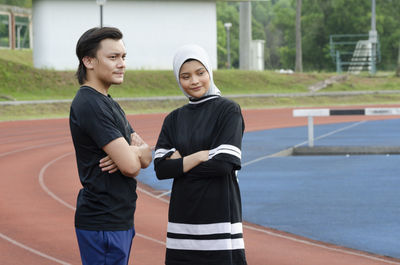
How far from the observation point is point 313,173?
13086mm

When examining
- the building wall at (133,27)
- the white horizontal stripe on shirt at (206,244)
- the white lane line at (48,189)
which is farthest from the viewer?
the building wall at (133,27)

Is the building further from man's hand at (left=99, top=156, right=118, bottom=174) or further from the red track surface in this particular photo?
man's hand at (left=99, top=156, right=118, bottom=174)

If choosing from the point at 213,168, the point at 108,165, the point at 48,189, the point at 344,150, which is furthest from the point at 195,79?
the point at 344,150

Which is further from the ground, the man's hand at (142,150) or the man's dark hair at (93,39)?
the man's dark hair at (93,39)

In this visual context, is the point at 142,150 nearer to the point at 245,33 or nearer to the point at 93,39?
the point at 93,39

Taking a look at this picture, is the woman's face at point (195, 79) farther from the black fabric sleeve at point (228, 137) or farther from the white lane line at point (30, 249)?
the white lane line at point (30, 249)

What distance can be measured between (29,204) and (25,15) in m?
49.8

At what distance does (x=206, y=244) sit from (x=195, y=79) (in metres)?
0.85

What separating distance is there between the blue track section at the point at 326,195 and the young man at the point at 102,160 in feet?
13.9

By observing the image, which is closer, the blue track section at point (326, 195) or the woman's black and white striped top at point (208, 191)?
the woman's black and white striped top at point (208, 191)

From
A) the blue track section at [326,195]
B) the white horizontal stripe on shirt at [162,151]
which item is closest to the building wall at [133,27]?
the blue track section at [326,195]

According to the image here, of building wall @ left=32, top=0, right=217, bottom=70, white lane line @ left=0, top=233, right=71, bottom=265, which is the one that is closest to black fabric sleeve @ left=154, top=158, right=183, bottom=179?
white lane line @ left=0, top=233, right=71, bottom=265

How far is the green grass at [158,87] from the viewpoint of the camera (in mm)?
31250

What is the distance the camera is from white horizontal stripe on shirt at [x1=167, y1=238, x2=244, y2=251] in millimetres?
3867
